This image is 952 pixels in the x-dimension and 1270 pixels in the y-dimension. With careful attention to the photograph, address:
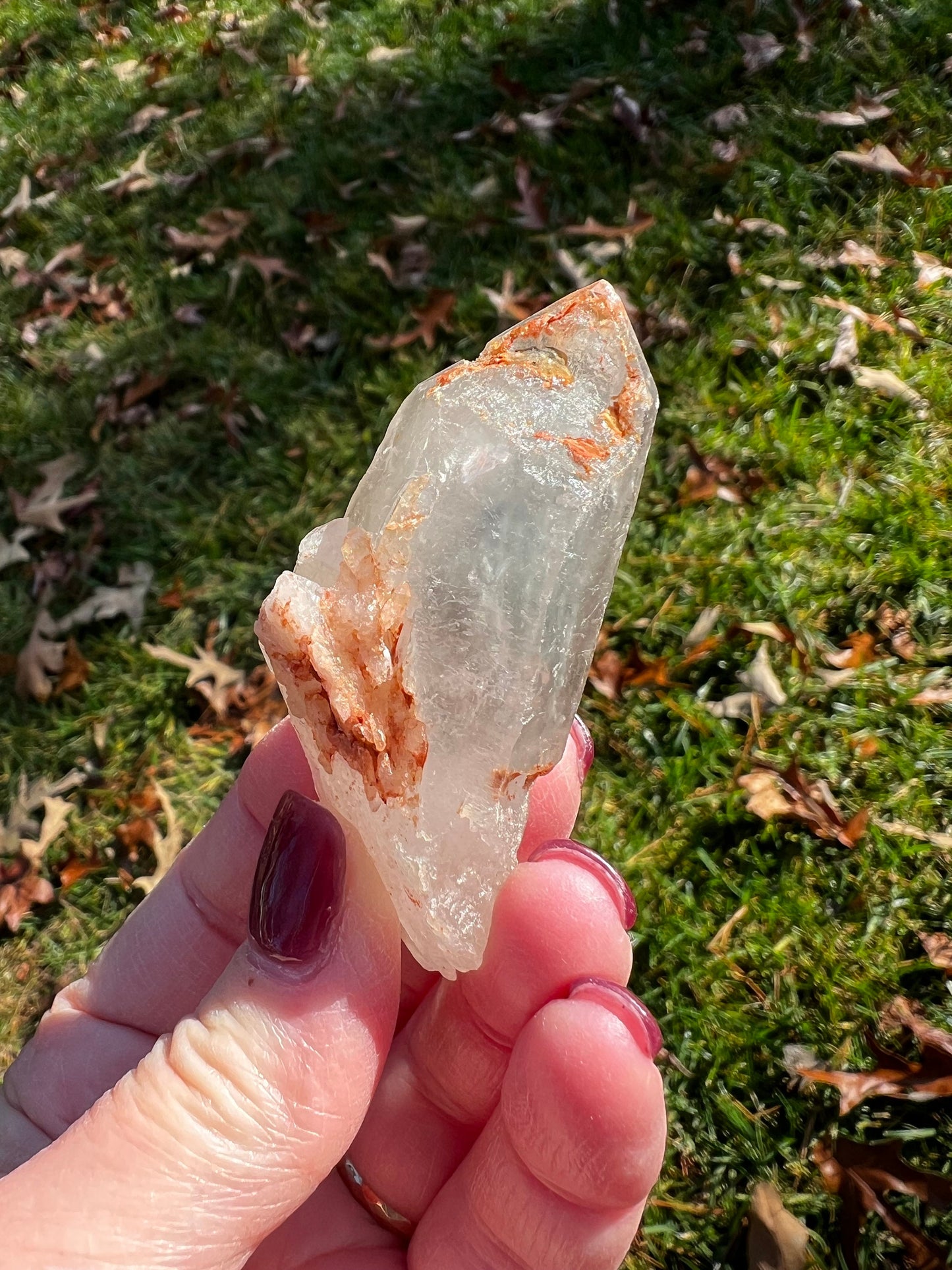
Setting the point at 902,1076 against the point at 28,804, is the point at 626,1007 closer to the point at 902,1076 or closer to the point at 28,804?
the point at 902,1076

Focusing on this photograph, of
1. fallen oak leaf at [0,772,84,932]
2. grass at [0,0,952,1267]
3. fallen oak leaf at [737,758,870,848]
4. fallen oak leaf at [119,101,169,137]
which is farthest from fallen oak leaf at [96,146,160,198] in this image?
fallen oak leaf at [737,758,870,848]

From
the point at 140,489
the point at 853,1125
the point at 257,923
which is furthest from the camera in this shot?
the point at 140,489

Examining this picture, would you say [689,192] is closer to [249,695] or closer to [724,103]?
[724,103]

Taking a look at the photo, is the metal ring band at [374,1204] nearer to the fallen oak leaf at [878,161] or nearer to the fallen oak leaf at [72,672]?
the fallen oak leaf at [72,672]

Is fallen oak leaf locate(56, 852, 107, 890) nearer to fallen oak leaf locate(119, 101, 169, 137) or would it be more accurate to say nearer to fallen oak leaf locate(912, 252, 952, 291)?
fallen oak leaf locate(912, 252, 952, 291)

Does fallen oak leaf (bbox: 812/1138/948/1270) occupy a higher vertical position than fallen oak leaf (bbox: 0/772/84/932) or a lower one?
lower

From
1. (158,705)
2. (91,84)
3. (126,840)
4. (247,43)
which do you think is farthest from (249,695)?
(91,84)

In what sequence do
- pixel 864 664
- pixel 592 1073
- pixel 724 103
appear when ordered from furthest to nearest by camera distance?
pixel 724 103
pixel 864 664
pixel 592 1073
